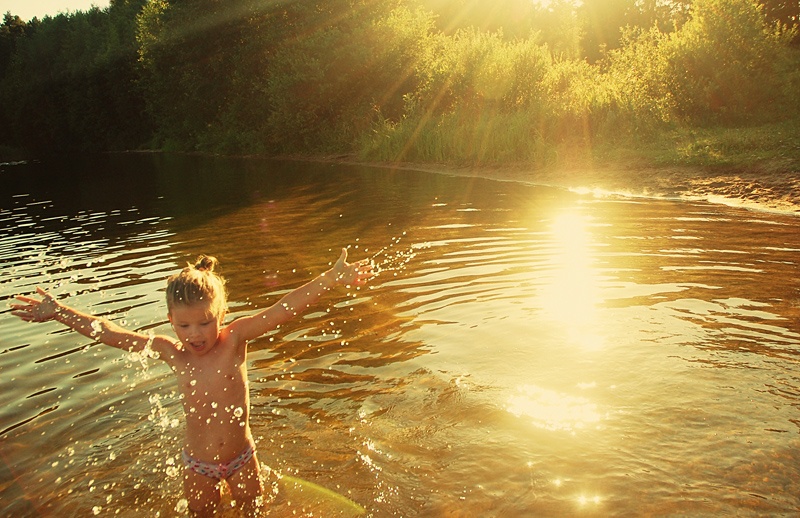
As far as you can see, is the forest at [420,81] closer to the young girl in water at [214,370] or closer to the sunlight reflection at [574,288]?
the sunlight reflection at [574,288]

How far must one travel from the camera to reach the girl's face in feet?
12.9

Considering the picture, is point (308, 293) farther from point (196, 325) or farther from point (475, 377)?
point (475, 377)

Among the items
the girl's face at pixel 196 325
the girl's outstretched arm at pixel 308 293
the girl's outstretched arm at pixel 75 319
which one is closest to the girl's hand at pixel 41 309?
the girl's outstretched arm at pixel 75 319

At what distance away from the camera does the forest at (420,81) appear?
21297 mm

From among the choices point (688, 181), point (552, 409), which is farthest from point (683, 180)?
point (552, 409)

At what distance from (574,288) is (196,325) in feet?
17.9

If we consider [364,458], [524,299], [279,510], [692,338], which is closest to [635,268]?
[524,299]

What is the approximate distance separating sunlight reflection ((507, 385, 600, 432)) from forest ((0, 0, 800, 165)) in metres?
15.4

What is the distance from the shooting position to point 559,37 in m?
70.1

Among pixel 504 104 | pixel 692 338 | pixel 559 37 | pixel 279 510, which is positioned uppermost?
pixel 559 37

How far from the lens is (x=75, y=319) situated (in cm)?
423

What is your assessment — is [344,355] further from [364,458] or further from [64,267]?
[64,267]

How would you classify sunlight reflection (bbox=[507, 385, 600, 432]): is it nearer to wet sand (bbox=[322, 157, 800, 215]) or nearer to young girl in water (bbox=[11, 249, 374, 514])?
young girl in water (bbox=[11, 249, 374, 514])

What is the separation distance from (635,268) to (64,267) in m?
9.20
